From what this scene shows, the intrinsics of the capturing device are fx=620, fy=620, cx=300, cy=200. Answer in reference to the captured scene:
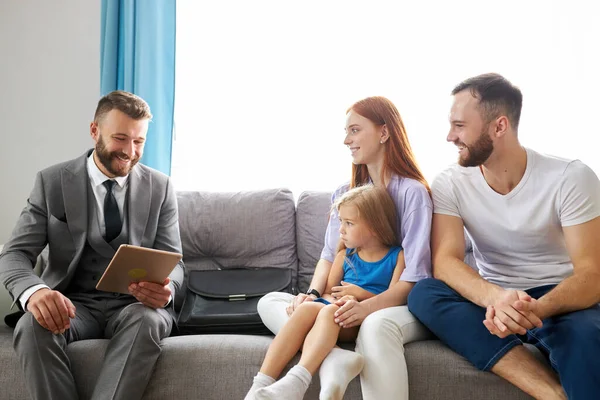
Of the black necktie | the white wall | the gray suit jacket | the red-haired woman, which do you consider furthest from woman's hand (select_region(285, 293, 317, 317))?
the white wall

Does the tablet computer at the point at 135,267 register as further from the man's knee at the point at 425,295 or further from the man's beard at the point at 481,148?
the man's beard at the point at 481,148

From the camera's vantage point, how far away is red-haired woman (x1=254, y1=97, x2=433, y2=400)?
5.72 feet

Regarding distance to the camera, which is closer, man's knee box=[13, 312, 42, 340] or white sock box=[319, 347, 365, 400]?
white sock box=[319, 347, 365, 400]

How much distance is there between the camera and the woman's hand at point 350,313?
188cm

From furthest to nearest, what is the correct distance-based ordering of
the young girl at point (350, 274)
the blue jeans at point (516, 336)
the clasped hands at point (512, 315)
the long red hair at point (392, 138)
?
1. the long red hair at point (392, 138)
2. the young girl at point (350, 274)
3. the clasped hands at point (512, 315)
4. the blue jeans at point (516, 336)

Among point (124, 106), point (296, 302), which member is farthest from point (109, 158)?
point (296, 302)

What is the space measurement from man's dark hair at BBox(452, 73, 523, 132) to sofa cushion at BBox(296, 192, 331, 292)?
0.90m

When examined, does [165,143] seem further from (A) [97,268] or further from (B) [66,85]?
(A) [97,268]

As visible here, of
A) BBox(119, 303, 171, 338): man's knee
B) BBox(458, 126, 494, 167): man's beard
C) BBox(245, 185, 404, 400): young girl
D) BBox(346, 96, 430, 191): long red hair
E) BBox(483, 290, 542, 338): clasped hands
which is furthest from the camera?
BBox(346, 96, 430, 191): long red hair

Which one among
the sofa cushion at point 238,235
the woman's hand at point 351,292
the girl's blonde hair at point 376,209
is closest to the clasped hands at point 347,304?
the woman's hand at point 351,292

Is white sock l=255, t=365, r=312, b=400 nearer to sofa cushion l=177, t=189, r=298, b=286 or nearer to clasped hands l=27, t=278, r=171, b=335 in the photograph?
clasped hands l=27, t=278, r=171, b=335

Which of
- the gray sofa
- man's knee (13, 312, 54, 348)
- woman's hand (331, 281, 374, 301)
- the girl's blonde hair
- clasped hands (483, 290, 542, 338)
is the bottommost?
the gray sofa

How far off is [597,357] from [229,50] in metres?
2.42

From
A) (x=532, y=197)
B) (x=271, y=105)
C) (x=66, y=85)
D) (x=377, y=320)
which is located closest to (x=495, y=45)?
(x=271, y=105)
